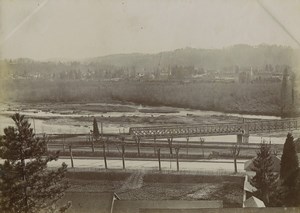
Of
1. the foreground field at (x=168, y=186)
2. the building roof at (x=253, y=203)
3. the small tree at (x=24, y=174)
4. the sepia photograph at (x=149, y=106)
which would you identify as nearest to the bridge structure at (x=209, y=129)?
the sepia photograph at (x=149, y=106)

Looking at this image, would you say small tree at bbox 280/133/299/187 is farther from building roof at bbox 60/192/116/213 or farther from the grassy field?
building roof at bbox 60/192/116/213

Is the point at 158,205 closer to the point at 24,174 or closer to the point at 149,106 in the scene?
the point at 149,106

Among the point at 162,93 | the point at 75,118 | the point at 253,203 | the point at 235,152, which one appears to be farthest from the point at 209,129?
the point at 75,118

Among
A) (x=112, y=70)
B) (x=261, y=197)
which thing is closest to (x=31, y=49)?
(x=112, y=70)

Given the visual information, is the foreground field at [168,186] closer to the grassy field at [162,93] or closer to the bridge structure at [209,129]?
the bridge structure at [209,129]

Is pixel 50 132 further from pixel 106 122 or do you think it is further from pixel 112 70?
pixel 112 70

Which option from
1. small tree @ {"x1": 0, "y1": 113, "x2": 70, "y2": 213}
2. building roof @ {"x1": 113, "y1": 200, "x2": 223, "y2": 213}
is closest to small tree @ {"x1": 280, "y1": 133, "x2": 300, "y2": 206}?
building roof @ {"x1": 113, "y1": 200, "x2": 223, "y2": 213}
